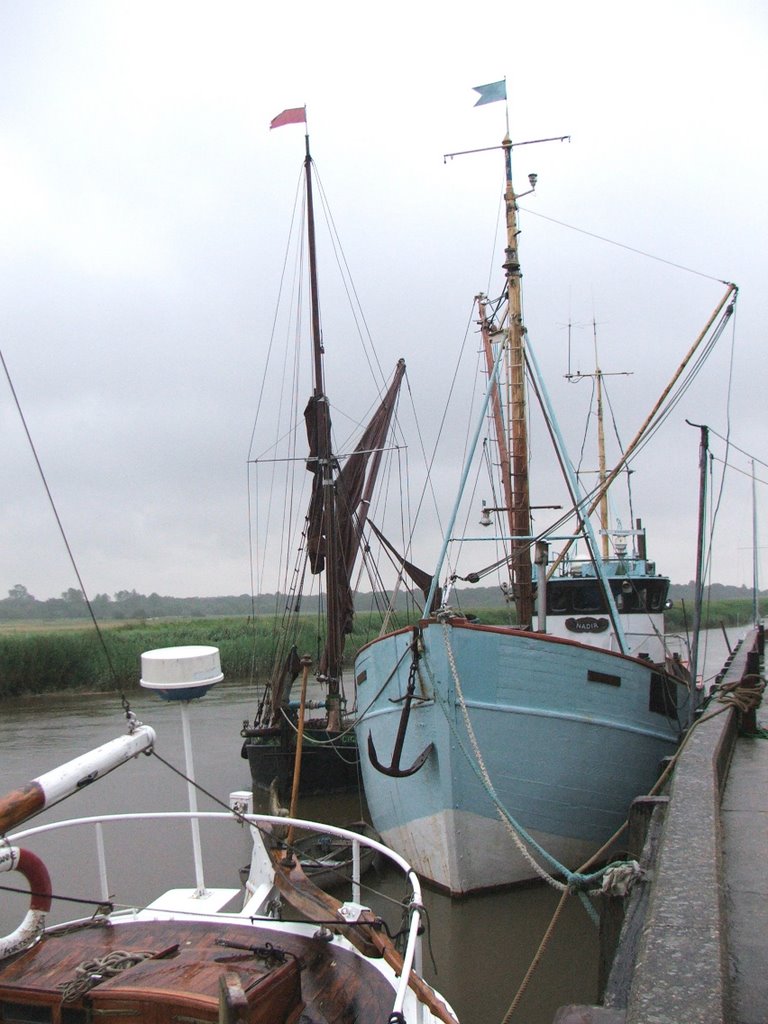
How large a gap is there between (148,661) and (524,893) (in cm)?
693

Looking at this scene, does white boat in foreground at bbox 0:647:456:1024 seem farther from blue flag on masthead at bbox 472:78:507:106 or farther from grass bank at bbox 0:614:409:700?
grass bank at bbox 0:614:409:700

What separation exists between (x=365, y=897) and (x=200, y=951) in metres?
7.16

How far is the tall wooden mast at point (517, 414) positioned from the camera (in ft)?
44.4

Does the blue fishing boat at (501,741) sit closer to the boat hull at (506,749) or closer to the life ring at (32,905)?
the boat hull at (506,749)

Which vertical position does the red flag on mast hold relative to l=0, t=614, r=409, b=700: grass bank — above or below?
above

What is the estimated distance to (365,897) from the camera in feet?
37.5

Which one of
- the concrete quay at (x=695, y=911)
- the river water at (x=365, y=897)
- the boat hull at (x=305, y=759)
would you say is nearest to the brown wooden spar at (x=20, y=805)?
the concrete quay at (x=695, y=911)

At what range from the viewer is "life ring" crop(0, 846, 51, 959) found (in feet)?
15.9

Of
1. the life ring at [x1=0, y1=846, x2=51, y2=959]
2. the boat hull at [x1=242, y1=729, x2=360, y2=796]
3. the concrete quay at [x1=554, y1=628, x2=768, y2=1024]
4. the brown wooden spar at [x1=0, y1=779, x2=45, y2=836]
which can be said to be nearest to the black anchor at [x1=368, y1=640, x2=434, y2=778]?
the concrete quay at [x1=554, y1=628, x2=768, y2=1024]

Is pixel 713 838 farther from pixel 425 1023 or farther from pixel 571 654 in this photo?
pixel 571 654

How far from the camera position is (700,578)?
1112cm

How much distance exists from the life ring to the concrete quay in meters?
3.23

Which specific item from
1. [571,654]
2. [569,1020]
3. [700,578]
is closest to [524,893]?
[571,654]

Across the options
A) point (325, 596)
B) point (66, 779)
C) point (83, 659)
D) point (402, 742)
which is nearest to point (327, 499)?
point (325, 596)
